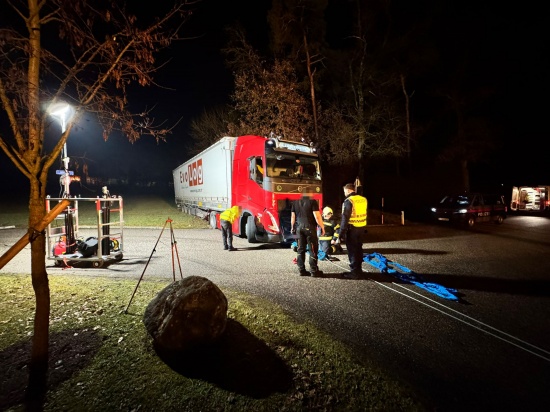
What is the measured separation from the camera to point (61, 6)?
123 inches

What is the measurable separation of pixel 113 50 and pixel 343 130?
1584 centimetres

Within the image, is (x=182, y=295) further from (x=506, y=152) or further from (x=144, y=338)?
(x=506, y=152)

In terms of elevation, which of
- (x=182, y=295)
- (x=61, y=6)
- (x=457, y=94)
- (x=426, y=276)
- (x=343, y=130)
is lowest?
(x=426, y=276)

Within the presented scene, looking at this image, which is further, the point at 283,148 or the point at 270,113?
the point at 270,113

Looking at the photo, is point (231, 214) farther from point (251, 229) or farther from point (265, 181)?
point (265, 181)

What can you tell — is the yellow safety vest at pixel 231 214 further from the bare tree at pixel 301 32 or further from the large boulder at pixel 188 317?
the bare tree at pixel 301 32

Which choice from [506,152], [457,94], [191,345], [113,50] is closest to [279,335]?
[191,345]

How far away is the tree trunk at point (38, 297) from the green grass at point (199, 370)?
134mm

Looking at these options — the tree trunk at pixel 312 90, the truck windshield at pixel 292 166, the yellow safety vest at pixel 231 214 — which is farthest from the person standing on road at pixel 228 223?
the tree trunk at pixel 312 90

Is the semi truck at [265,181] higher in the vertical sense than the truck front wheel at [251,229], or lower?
higher

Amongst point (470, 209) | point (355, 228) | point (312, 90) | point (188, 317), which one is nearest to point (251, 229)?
point (355, 228)

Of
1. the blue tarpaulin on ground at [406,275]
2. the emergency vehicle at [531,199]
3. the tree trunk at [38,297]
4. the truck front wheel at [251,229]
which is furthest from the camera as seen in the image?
the emergency vehicle at [531,199]

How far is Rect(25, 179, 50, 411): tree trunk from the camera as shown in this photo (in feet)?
9.95

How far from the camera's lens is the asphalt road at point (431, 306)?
320cm
